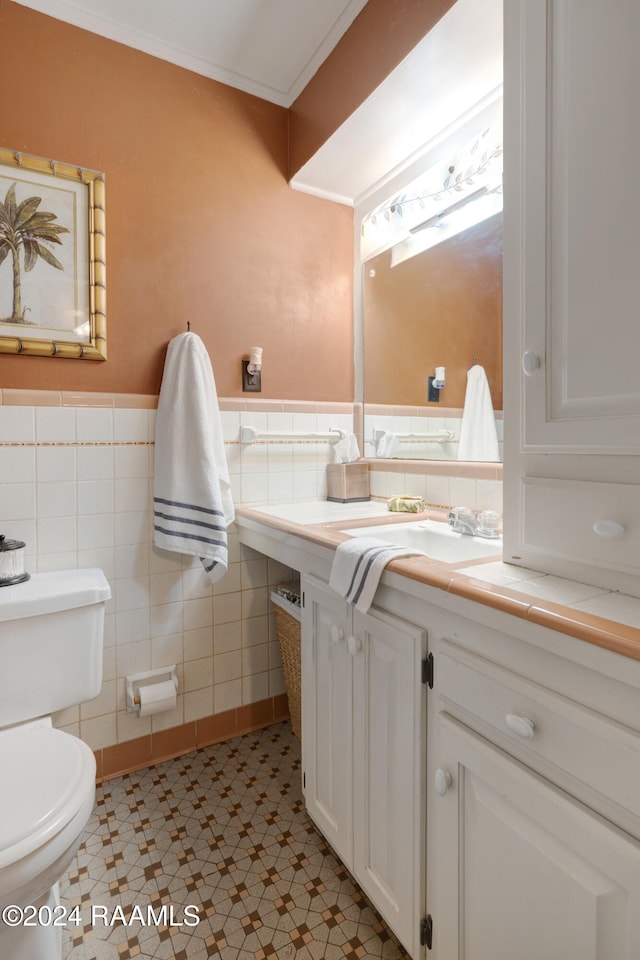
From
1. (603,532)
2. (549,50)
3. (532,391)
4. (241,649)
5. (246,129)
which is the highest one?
(246,129)

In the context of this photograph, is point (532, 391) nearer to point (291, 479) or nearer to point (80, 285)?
point (291, 479)

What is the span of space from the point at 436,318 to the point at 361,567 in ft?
3.57

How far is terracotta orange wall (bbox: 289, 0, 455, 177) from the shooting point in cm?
133

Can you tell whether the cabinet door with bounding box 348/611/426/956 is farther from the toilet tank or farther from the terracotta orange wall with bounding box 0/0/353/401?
the terracotta orange wall with bounding box 0/0/353/401

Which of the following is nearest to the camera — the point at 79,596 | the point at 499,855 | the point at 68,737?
the point at 499,855

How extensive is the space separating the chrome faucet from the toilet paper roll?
3.76 ft

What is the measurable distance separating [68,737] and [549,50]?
1.79 m

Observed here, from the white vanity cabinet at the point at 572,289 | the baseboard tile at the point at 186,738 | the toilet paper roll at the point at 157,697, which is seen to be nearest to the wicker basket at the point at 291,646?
the baseboard tile at the point at 186,738

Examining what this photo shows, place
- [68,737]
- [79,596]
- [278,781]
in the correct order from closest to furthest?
[68,737] → [79,596] → [278,781]

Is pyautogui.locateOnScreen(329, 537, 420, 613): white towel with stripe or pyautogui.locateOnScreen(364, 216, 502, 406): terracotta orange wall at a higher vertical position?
pyautogui.locateOnScreen(364, 216, 502, 406): terracotta orange wall

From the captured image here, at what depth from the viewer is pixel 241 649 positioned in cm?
194

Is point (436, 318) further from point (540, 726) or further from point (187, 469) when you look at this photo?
point (540, 726)

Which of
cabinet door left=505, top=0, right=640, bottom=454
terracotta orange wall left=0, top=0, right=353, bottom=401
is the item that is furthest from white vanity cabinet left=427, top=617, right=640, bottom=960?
terracotta orange wall left=0, top=0, right=353, bottom=401

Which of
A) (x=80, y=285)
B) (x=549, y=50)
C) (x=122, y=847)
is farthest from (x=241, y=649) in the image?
(x=549, y=50)
